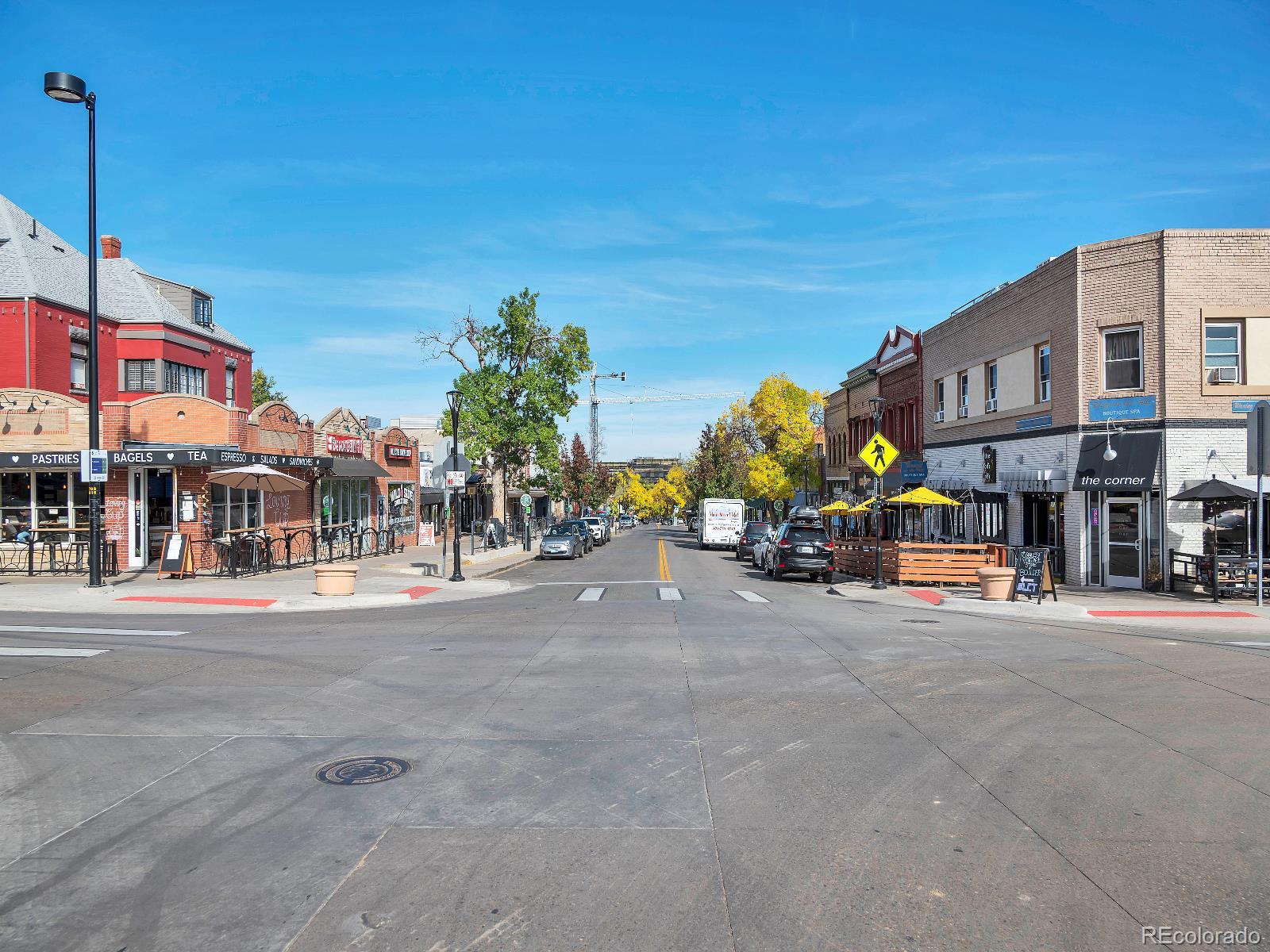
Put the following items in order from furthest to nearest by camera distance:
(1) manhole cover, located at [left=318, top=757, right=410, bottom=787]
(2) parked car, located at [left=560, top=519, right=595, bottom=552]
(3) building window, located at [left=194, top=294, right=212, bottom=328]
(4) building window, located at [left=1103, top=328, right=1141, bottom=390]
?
(2) parked car, located at [left=560, top=519, right=595, bottom=552], (3) building window, located at [left=194, top=294, right=212, bottom=328], (4) building window, located at [left=1103, top=328, right=1141, bottom=390], (1) manhole cover, located at [left=318, top=757, right=410, bottom=787]

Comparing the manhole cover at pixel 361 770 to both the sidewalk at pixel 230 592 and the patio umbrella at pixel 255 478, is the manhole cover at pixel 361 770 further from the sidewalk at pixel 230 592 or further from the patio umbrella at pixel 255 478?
the patio umbrella at pixel 255 478

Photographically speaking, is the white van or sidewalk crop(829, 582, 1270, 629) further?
the white van

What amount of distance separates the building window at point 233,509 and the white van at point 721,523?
98.9 feet

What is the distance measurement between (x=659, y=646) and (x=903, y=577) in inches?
511

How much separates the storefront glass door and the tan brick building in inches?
1.1

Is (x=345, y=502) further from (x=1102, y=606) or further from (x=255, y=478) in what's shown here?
(x=1102, y=606)

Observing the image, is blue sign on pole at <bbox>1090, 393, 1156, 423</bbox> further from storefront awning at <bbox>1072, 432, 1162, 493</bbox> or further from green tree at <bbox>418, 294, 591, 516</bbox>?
green tree at <bbox>418, 294, 591, 516</bbox>

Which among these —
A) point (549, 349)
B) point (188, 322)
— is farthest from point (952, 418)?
point (188, 322)

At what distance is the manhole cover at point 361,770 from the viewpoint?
6621mm

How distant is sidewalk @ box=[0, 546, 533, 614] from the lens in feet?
59.4

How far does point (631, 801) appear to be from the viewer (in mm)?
6172

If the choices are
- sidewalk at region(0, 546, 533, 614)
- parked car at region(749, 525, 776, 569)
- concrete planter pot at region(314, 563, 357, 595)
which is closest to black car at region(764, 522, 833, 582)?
parked car at region(749, 525, 776, 569)

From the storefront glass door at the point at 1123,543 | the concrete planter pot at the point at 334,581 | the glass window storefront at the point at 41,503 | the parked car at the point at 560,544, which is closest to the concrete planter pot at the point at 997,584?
the storefront glass door at the point at 1123,543

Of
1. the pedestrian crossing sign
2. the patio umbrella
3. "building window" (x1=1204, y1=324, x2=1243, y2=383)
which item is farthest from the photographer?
the patio umbrella
